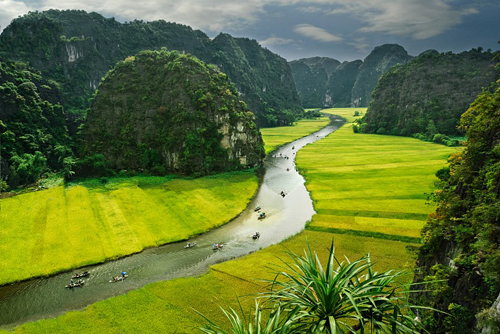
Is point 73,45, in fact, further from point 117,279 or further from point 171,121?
point 117,279

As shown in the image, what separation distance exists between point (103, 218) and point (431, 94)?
531 ft

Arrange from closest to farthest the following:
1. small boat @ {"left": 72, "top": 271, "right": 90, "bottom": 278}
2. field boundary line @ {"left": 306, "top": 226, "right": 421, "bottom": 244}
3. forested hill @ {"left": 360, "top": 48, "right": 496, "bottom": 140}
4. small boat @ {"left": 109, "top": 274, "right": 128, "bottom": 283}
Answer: small boat @ {"left": 109, "top": 274, "right": 128, "bottom": 283} → small boat @ {"left": 72, "top": 271, "right": 90, "bottom": 278} → field boundary line @ {"left": 306, "top": 226, "right": 421, "bottom": 244} → forested hill @ {"left": 360, "top": 48, "right": 496, "bottom": 140}

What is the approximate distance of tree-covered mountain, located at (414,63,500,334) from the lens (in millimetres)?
15812

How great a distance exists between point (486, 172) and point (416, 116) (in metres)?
147

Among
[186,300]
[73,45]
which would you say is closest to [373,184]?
[186,300]

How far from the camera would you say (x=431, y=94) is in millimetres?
149500

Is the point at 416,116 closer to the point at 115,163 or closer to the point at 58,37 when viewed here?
the point at 115,163

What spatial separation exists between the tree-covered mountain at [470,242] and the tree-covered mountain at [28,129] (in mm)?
74302

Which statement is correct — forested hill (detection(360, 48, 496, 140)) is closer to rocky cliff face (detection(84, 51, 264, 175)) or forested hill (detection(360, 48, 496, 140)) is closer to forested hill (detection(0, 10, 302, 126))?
rocky cliff face (detection(84, 51, 264, 175))

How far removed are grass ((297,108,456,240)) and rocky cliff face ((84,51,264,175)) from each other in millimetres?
24236

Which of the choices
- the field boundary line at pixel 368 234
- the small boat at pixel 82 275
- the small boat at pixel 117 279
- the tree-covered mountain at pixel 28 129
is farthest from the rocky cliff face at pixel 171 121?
the small boat at pixel 117 279

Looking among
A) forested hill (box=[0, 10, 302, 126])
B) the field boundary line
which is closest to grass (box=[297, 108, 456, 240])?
the field boundary line

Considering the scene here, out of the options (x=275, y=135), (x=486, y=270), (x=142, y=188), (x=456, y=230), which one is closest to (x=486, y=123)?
(x=456, y=230)

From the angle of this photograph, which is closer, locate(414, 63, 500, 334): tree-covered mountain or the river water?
locate(414, 63, 500, 334): tree-covered mountain
